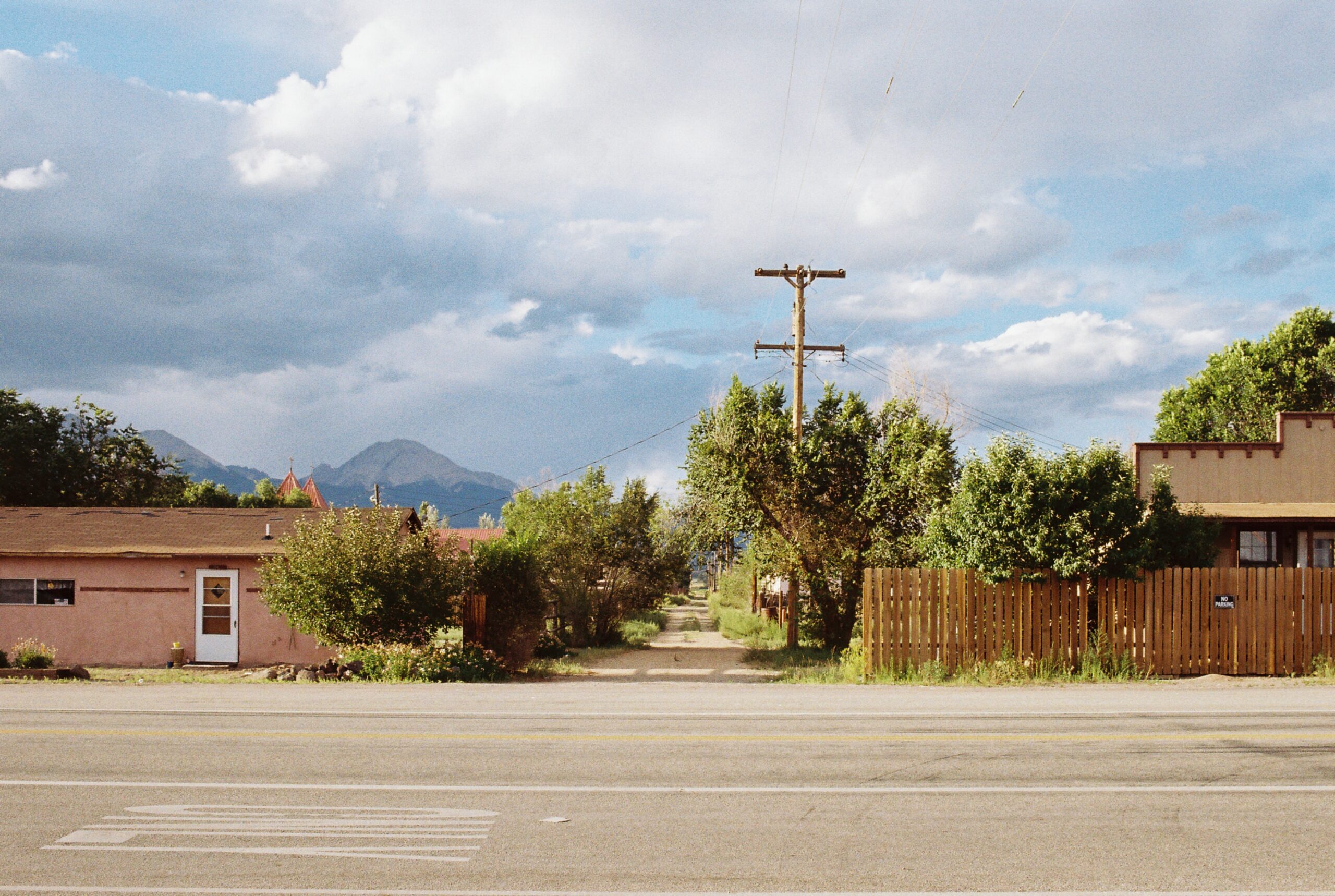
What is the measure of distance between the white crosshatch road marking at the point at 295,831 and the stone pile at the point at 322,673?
1114 centimetres

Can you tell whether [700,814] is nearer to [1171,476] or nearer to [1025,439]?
[1025,439]

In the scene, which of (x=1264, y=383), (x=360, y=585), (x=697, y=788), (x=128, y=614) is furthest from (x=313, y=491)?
(x=697, y=788)

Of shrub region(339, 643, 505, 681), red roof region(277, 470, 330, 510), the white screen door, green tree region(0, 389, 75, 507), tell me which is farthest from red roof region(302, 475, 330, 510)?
shrub region(339, 643, 505, 681)

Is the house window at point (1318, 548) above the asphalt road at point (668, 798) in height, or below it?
above

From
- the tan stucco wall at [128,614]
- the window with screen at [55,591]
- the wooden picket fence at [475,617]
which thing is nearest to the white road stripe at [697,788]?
the wooden picket fence at [475,617]

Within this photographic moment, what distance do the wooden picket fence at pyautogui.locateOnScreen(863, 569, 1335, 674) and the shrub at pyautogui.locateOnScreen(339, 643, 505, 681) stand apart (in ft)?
24.7

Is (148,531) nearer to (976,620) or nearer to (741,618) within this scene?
(976,620)

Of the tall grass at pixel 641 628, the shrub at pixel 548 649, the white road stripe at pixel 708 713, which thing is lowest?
the tall grass at pixel 641 628

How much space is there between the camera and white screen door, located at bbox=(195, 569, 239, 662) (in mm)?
23984

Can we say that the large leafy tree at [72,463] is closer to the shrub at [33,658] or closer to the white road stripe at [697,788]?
the shrub at [33,658]

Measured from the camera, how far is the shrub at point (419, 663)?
709 inches

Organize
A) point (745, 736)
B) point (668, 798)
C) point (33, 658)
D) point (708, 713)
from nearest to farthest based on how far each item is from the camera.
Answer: point (668, 798) → point (745, 736) → point (708, 713) → point (33, 658)

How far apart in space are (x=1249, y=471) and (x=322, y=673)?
22802mm

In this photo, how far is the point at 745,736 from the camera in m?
10.6
